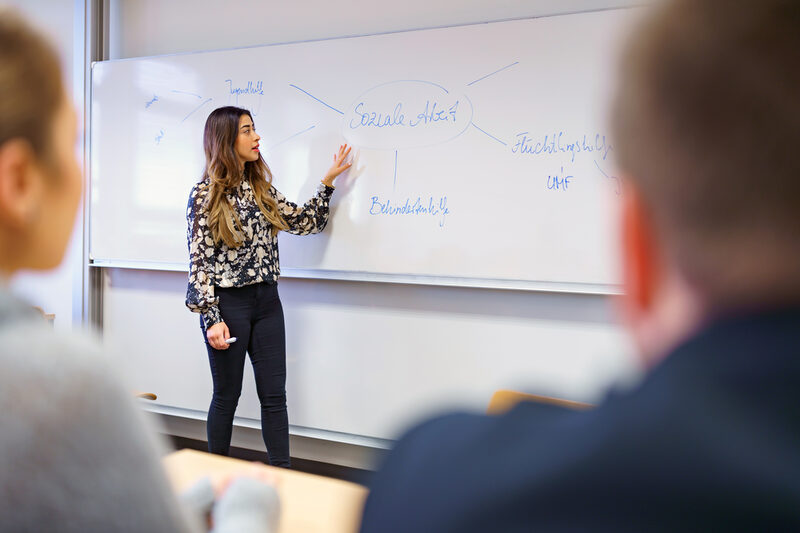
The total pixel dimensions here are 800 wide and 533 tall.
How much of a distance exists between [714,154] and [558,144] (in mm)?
2306

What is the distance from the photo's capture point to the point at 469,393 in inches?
109

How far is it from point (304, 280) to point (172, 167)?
0.97 meters

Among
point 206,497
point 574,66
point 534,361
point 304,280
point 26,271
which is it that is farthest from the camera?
point 304,280

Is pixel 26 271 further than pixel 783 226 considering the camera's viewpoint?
Yes

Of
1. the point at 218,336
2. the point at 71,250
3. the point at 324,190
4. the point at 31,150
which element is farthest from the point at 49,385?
the point at 71,250

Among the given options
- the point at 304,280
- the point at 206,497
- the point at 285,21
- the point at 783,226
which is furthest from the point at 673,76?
the point at 285,21

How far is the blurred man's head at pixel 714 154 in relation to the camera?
0.35 m

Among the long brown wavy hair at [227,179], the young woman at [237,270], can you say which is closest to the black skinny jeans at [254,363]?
the young woman at [237,270]

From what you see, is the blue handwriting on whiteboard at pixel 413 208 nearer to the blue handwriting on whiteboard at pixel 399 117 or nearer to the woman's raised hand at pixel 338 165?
the woman's raised hand at pixel 338 165

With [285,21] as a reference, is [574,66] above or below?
below

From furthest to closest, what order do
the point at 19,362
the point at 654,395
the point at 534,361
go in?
the point at 534,361, the point at 19,362, the point at 654,395

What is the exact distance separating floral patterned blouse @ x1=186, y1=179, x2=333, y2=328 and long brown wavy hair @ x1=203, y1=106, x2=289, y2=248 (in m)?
0.03

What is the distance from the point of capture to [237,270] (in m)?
2.61

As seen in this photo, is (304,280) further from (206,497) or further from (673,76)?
(673,76)
